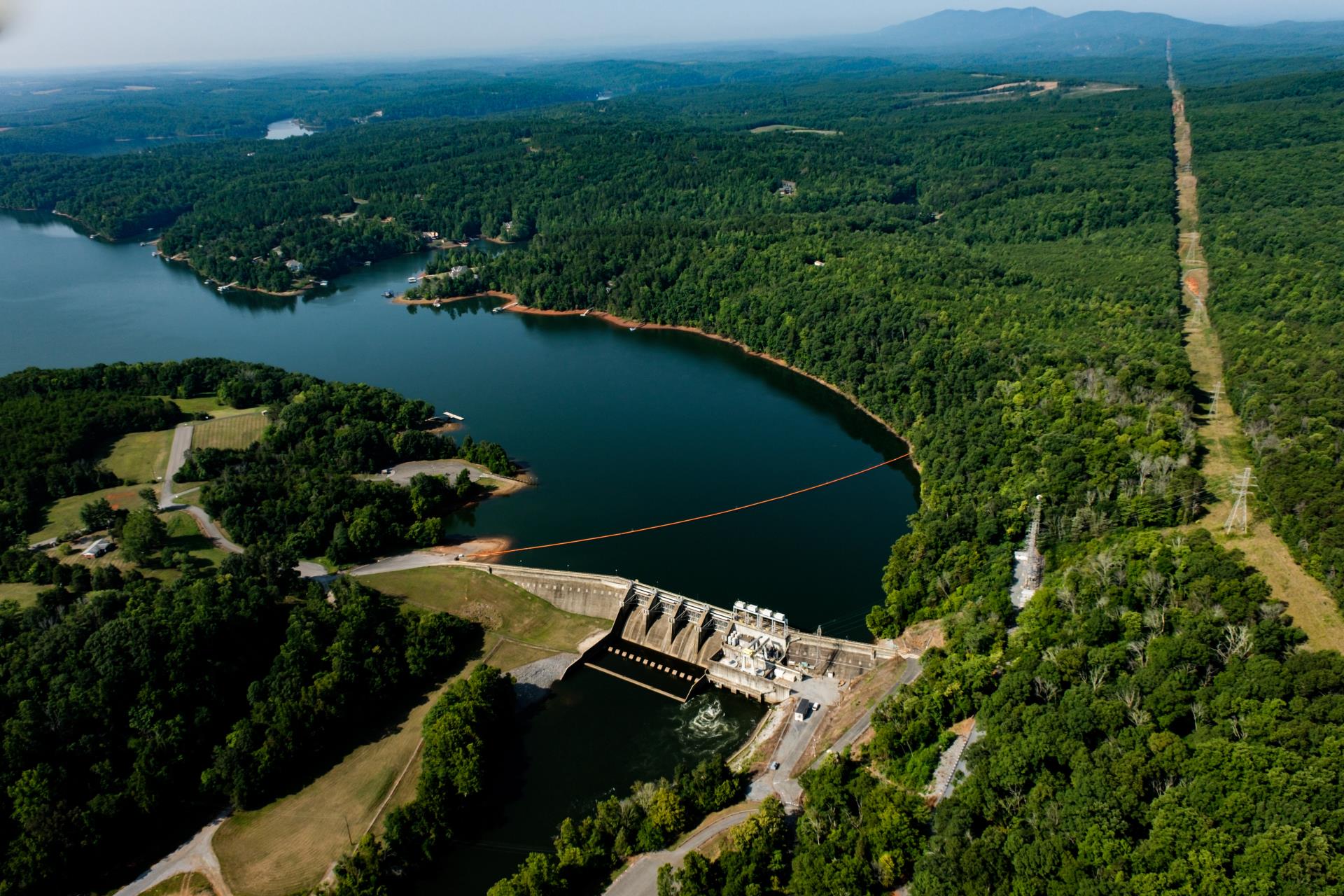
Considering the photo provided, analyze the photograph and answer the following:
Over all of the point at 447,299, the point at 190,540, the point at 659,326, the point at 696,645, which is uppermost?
the point at 447,299

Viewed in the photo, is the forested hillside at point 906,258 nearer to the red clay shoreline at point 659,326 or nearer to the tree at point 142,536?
the red clay shoreline at point 659,326

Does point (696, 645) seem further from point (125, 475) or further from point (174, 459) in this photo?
point (125, 475)

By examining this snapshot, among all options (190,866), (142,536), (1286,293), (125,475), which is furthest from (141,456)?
(1286,293)

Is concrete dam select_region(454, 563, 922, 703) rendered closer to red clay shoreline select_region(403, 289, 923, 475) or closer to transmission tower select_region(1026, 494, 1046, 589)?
transmission tower select_region(1026, 494, 1046, 589)

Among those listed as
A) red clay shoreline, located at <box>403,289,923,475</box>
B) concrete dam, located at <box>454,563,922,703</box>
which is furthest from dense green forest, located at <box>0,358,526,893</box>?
red clay shoreline, located at <box>403,289,923,475</box>

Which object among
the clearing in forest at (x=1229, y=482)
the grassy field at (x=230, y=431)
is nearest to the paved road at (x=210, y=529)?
the grassy field at (x=230, y=431)
